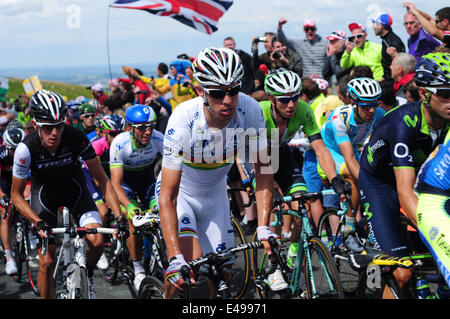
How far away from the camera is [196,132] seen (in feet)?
13.7

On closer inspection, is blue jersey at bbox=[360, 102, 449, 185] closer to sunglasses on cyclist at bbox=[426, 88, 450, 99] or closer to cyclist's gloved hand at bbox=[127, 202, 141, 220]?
sunglasses on cyclist at bbox=[426, 88, 450, 99]

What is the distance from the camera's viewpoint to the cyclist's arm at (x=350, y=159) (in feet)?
19.0

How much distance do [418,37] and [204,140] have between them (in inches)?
216

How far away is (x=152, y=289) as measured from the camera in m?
4.95

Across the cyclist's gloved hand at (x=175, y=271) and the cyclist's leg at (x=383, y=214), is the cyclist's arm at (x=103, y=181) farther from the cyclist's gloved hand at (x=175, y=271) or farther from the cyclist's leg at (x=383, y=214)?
the cyclist's leg at (x=383, y=214)

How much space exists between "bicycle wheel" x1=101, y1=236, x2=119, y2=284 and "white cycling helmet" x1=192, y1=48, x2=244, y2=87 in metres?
3.99

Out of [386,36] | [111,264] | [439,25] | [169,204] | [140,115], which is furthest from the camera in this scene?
[386,36]

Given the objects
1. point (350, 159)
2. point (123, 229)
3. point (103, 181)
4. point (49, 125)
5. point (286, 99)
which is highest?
point (286, 99)

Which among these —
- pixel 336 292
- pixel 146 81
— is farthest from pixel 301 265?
pixel 146 81

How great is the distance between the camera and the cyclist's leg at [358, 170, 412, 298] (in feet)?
14.2

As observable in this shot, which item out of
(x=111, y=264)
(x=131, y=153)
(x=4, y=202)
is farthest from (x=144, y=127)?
(x=4, y=202)

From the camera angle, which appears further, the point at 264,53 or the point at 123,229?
the point at 264,53

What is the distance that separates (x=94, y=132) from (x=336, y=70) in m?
4.96

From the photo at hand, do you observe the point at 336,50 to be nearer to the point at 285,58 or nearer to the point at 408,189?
the point at 285,58
